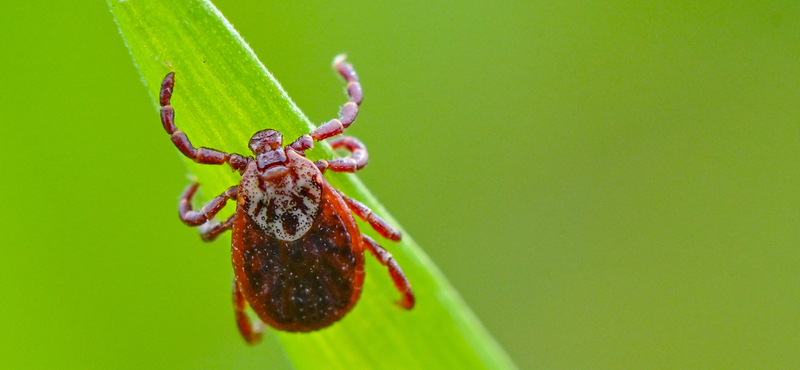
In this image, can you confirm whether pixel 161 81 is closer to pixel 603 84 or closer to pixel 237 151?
pixel 237 151

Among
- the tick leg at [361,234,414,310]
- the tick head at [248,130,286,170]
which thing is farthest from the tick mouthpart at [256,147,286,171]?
the tick leg at [361,234,414,310]

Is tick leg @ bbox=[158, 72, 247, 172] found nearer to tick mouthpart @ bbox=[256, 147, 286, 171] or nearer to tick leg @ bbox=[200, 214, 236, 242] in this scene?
tick mouthpart @ bbox=[256, 147, 286, 171]

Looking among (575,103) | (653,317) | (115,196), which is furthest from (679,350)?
(115,196)

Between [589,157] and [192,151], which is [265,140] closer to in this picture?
[192,151]

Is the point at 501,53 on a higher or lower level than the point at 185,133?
lower

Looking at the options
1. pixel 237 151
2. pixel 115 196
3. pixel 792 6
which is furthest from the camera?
pixel 792 6

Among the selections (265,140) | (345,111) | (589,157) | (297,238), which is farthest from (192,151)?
(589,157)

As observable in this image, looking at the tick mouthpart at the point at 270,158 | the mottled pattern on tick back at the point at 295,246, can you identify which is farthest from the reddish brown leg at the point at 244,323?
the tick mouthpart at the point at 270,158
